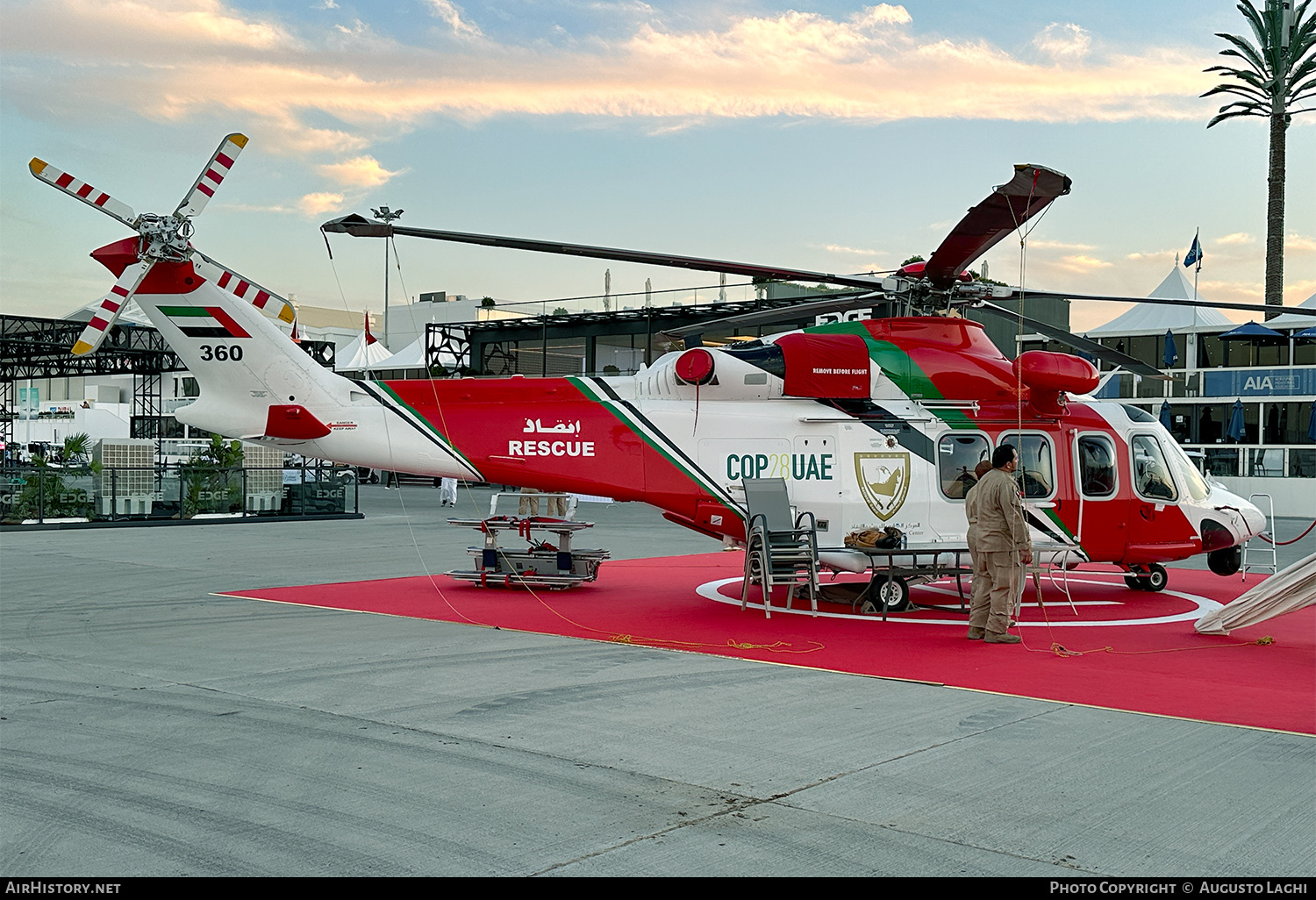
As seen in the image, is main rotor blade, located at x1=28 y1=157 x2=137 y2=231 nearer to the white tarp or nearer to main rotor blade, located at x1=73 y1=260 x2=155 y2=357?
main rotor blade, located at x1=73 y1=260 x2=155 y2=357

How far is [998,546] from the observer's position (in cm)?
Result: 948

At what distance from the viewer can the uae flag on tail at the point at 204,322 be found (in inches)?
429

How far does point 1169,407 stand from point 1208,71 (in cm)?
1163

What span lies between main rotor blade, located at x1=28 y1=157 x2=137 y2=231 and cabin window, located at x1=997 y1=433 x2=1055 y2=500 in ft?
30.5

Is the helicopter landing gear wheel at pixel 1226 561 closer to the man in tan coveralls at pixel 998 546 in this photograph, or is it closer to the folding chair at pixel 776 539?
the man in tan coveralls at pixel 998 546

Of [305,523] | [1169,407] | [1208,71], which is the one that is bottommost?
[305,523]

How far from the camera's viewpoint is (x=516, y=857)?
13.6 ft

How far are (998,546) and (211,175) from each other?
27.9 feet

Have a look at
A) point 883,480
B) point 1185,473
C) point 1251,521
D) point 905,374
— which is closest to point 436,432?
point 883,480

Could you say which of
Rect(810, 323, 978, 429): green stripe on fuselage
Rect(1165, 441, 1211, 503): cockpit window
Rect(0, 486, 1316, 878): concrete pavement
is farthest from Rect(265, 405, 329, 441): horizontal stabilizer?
Rect(1165, 441, 1211, 503): cockpit window

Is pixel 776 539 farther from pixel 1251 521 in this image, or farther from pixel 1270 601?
pixel 1251 521

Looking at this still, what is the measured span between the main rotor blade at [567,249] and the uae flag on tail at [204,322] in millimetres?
2768
